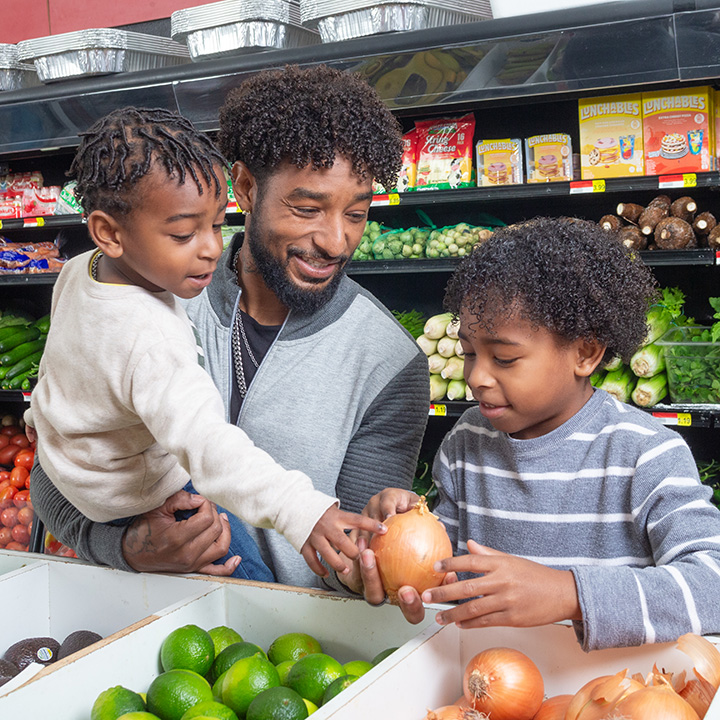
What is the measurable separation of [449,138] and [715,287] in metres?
1.20

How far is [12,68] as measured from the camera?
3725mm

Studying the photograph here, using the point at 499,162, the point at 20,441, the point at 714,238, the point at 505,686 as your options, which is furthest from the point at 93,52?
the point at 505,686

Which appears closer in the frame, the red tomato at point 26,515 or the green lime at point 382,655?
the green lime at point 382,655

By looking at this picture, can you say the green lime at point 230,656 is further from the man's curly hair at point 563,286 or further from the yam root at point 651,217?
the yam root at point 651,217

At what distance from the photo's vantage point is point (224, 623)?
1.27 m

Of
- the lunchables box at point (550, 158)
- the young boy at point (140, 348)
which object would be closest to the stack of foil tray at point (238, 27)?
the lunchables box at point (550, 158)

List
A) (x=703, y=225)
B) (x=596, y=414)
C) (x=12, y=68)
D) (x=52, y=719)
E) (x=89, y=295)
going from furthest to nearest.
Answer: (x=12, y=68), (x=703, y=225), (x=596, y=414), (x=89, y=295), (x=52, y=719)

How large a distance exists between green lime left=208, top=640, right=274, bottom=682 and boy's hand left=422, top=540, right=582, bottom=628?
0.29 meters

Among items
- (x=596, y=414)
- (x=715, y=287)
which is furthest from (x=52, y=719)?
(x=715, y=287)

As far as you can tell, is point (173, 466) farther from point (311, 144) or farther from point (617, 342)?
point (617, 342)

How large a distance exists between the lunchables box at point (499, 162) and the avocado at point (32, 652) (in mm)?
2308

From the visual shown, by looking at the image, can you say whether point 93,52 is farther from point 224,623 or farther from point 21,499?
point 224,623

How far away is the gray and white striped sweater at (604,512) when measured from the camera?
3.24 ft

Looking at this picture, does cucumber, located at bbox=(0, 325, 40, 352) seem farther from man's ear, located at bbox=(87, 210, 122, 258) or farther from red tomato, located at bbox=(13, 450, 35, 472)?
man's ear, located at bbox=(87, 210, 122, 258)
